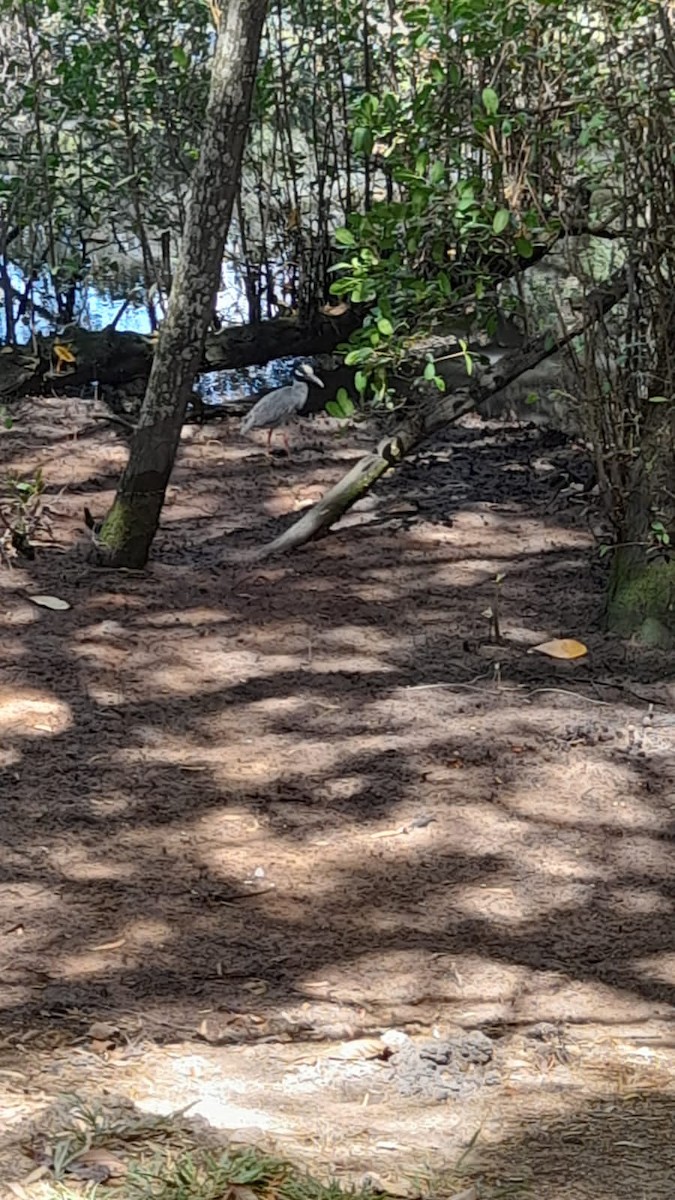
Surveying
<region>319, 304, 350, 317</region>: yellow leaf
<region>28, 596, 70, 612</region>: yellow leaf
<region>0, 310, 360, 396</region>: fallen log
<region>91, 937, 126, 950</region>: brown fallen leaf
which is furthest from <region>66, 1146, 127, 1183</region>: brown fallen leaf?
Result: <region>319, 304, 350, 317</region>: yellow leaf

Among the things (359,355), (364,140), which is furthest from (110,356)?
(364,140)

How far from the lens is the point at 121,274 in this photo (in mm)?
11328

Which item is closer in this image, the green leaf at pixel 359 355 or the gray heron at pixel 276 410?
the green leaf at pixel 359 355

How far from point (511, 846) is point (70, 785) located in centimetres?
137

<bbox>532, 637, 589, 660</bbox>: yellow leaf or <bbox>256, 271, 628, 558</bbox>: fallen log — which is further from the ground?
<bbox>256, 271, 628, 558</bbox>: fallen log

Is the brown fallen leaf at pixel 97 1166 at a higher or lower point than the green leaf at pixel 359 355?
lower

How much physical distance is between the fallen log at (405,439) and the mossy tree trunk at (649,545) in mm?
994

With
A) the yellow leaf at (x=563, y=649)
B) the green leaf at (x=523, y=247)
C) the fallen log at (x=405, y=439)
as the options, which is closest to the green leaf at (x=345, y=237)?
the green leaf at (x=523, y=247)

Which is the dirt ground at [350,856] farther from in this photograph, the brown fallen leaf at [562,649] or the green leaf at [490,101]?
the green leaf at [490,101]

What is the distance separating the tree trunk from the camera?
5770 mm

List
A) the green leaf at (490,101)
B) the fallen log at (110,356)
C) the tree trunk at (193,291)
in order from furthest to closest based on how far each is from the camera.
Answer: the fallen log at (110,356) → the tree trunk at (193,291) → the green leaf at (490,101)

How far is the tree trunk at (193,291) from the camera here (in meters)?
5.77

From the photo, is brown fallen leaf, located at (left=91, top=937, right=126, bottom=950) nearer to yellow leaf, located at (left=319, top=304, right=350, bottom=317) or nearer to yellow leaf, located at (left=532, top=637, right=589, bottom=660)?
yellow leaf, located at (left=532, top=637, right=589, bottom=660)

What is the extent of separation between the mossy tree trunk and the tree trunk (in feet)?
6.26
